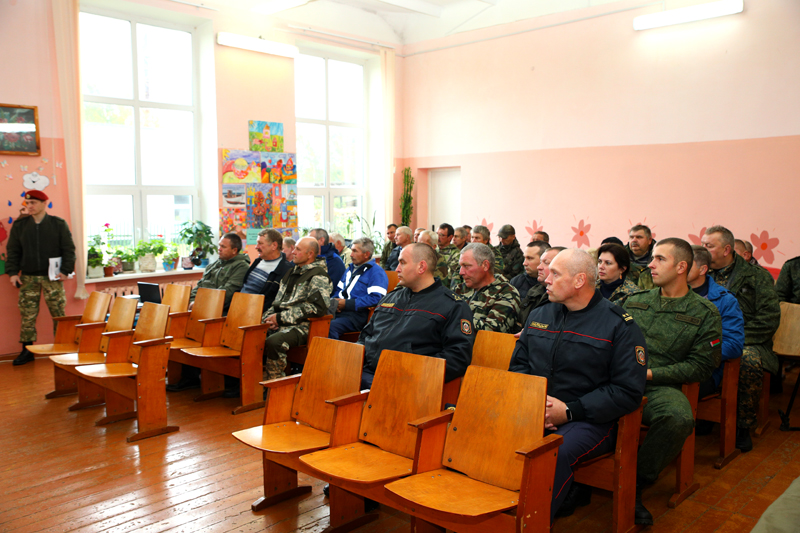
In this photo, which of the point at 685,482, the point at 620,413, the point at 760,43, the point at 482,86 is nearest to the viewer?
the point at 620,413

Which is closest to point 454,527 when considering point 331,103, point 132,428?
point 132,428

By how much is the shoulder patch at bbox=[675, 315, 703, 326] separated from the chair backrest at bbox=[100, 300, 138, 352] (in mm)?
3788

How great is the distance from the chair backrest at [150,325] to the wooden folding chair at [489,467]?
2.61 metres

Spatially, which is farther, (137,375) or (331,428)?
(137,375)

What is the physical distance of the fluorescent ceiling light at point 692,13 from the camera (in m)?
6.26

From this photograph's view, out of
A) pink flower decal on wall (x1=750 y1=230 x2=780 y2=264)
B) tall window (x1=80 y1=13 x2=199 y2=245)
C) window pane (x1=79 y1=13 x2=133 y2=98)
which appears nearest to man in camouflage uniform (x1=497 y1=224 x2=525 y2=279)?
pink flower decal on wall (x1=750 y1=230 x2=780 y2=264)

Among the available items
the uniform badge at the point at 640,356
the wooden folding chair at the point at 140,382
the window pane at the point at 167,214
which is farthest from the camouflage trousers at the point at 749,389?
the window pane at the point at 167,214

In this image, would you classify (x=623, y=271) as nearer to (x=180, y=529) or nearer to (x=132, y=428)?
(x=180, y=529)

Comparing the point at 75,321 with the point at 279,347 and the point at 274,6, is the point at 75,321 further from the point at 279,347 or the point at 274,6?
the point at 274,6

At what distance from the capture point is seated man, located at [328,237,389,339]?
16.3ft

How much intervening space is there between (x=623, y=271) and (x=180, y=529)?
2997mm

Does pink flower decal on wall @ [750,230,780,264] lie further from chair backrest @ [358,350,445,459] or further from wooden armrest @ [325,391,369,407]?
wooden armrest @ [325,391,369,407]

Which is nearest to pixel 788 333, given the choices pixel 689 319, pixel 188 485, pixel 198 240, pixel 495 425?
pixel 689 319

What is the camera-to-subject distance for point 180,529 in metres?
2.70
